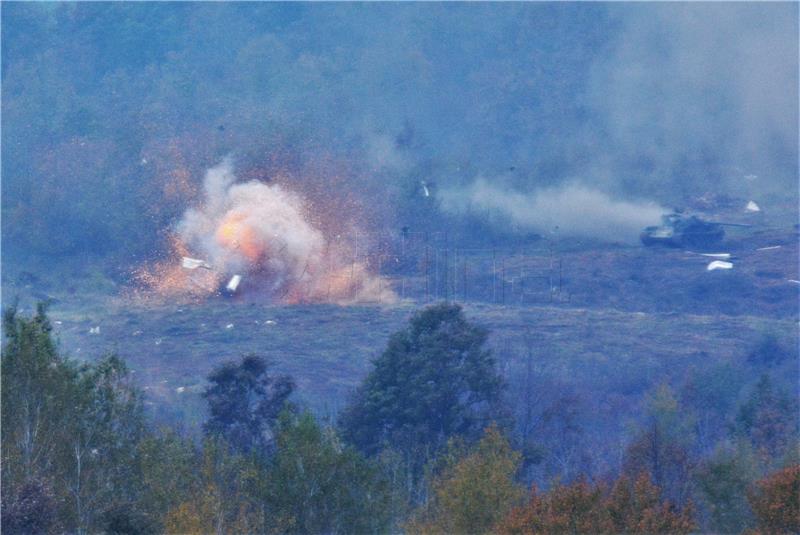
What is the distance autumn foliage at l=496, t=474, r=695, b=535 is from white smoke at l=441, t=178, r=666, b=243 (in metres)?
52.8

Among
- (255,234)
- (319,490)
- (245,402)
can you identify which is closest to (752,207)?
(255,234)

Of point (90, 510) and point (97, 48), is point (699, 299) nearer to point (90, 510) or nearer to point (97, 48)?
point (90, 510)

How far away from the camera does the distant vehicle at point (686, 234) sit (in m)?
65.3

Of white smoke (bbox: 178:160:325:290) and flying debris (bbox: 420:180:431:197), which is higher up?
flying debris (bbox: 420:180:431:197)

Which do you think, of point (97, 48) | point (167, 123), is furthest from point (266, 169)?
point (97, 48)

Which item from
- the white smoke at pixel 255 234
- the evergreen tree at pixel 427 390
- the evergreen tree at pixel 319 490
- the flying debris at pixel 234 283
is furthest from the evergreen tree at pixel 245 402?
the flying debris at pixel 234 283

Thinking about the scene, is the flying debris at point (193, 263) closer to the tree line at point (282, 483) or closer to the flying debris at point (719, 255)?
the tree line at point (282, 483)

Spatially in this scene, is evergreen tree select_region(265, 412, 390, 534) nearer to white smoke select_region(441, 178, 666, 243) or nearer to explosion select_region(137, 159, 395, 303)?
explosion select_region(137, 159, 395, 303)

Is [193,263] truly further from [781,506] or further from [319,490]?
[781,506]

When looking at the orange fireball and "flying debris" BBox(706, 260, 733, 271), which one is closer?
the orange fireball

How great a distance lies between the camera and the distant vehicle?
65312 mm

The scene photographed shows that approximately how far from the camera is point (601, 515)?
17.6m

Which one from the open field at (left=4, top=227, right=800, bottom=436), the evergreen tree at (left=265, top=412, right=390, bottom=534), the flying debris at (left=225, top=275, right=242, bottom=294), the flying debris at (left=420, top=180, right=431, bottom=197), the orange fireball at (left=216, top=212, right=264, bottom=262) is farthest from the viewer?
the flying debris at (left=420, top=180, right=431, bottom=197)

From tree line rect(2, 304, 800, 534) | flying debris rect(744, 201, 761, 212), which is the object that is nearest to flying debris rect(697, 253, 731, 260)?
flying debris rect(744, 201, 761, 212)
